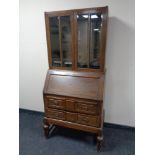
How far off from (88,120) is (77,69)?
65 cm

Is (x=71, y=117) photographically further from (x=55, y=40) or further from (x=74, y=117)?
(x=55, y=40)

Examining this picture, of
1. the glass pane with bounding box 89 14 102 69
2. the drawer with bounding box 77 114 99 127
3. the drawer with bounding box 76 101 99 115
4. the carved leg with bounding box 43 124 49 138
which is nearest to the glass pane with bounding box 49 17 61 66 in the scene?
the glass pane with bounding box 89 14 102 69

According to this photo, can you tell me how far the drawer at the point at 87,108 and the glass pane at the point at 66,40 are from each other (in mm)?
532

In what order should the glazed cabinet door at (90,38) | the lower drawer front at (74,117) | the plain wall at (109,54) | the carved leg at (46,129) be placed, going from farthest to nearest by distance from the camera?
the carved leg at (46,129) → the plain wall at (109,54) → the lower drawer front at (74,117) → the glazed cabinet door at (90,38)

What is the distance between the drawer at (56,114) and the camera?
2008 mm

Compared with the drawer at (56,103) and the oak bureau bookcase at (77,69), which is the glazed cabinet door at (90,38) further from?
the drawer at (56,103)

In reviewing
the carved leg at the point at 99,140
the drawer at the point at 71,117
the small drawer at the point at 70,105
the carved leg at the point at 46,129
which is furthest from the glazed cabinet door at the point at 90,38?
the carved leg at the point at 46,129

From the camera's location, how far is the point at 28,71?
2.63m

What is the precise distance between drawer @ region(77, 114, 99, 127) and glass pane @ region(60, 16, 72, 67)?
0.68m

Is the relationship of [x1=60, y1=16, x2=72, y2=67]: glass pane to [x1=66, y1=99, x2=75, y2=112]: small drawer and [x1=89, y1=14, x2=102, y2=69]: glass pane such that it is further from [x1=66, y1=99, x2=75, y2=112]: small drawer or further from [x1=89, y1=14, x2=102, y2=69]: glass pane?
[x1=66, y1=99, x2=75, y2=112]: small drawer

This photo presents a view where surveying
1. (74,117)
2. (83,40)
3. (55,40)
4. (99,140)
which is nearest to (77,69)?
(83,40)

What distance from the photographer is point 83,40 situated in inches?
75.0

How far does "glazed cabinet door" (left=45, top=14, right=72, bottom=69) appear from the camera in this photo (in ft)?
6.29
